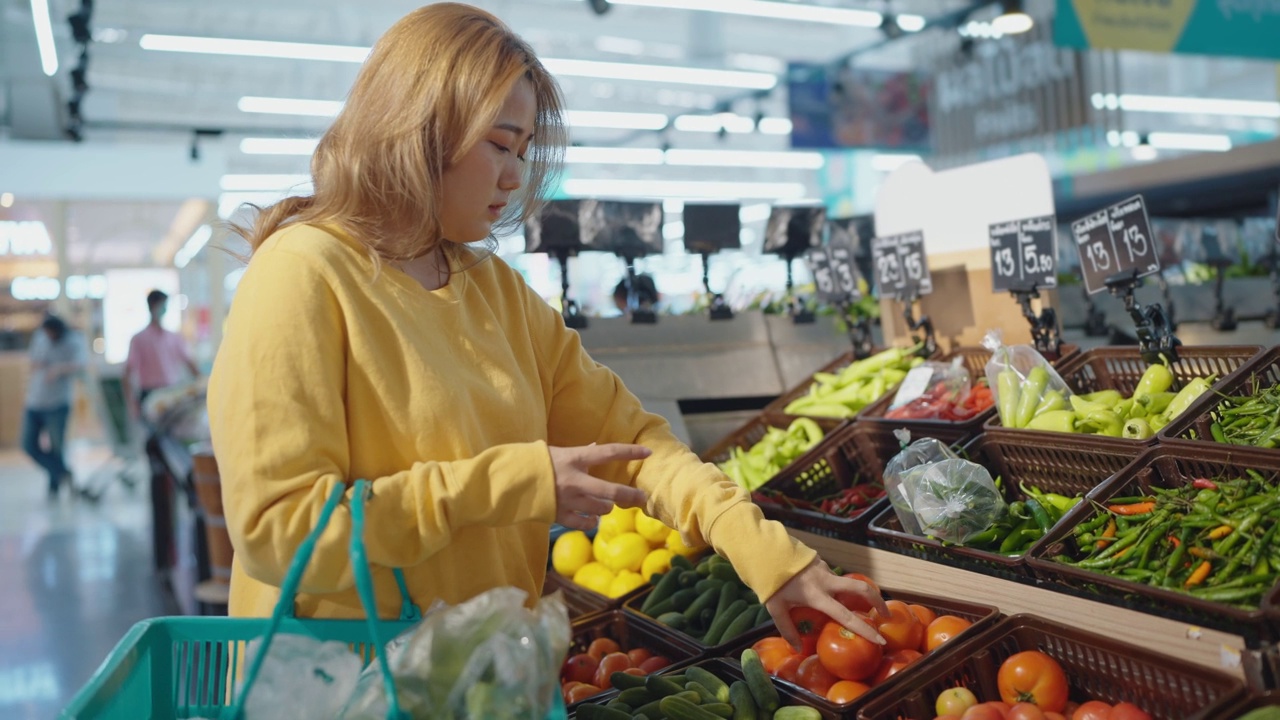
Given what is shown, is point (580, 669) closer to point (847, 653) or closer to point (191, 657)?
point (847, 653)

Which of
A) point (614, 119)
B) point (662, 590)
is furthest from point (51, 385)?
point (662, 590)

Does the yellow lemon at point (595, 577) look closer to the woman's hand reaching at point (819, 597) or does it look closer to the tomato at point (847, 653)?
the tomato at point (847, 653)

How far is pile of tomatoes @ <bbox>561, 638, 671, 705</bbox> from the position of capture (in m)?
1.95

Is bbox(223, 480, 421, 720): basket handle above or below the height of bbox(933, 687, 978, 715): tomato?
above

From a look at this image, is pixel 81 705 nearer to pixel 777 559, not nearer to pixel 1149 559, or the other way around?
pixel 777 559

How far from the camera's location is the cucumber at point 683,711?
5.41 feet

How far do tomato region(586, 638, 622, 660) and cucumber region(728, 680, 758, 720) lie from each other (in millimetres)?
483

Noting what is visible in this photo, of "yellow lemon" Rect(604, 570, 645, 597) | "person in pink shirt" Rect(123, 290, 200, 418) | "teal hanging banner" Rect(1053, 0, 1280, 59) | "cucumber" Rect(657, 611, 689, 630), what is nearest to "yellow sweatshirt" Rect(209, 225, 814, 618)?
"cucumber" Rect(657, 611, 689, 630)

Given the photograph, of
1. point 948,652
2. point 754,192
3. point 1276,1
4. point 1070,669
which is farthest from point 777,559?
point 754,192

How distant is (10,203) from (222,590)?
1230 cm

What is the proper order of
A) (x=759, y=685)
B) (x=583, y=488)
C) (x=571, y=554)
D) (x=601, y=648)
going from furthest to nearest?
(x=571, y=554)
(x=601, y=648)
(x=759, y=685)
(x=583, y=488)

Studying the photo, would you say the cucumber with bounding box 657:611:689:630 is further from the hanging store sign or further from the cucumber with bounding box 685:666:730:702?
the hanging store sign

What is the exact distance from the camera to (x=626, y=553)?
275 centimetres

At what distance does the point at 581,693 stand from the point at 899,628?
62cm
